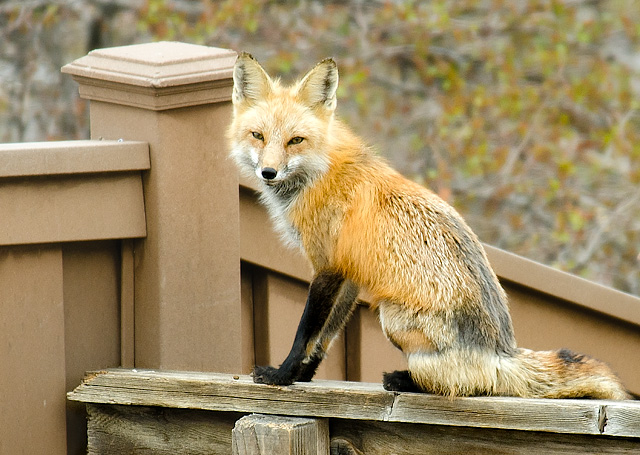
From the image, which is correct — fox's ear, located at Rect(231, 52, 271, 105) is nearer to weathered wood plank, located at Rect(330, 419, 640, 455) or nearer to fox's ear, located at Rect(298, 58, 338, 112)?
fox's ear, located at Rect(298, 58, 338, 112)

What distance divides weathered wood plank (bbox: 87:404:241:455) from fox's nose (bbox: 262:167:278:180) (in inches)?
32.9

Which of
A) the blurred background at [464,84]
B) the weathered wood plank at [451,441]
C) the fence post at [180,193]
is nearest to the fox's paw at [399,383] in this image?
the weathered wood plank at [451,441]

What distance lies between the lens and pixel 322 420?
107 inches

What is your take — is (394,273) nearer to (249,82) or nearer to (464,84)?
(249,82)

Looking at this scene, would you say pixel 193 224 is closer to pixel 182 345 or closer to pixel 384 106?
pixel 182 345

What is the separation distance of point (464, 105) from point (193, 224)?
21.3 feet

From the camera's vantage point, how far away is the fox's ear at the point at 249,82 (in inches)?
132

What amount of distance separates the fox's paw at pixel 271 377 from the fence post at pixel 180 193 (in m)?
0.34

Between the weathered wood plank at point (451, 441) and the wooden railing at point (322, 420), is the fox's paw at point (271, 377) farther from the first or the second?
the weathered wood plank at point (451, 441)

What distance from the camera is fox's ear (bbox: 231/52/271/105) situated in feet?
11.0

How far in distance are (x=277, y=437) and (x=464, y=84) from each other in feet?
23.7

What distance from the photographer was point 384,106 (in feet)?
31.1

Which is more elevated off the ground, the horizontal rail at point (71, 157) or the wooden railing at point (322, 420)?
the horizontal rail at point (71, 157)

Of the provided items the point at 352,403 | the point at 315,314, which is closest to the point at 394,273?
the point at 315,314
